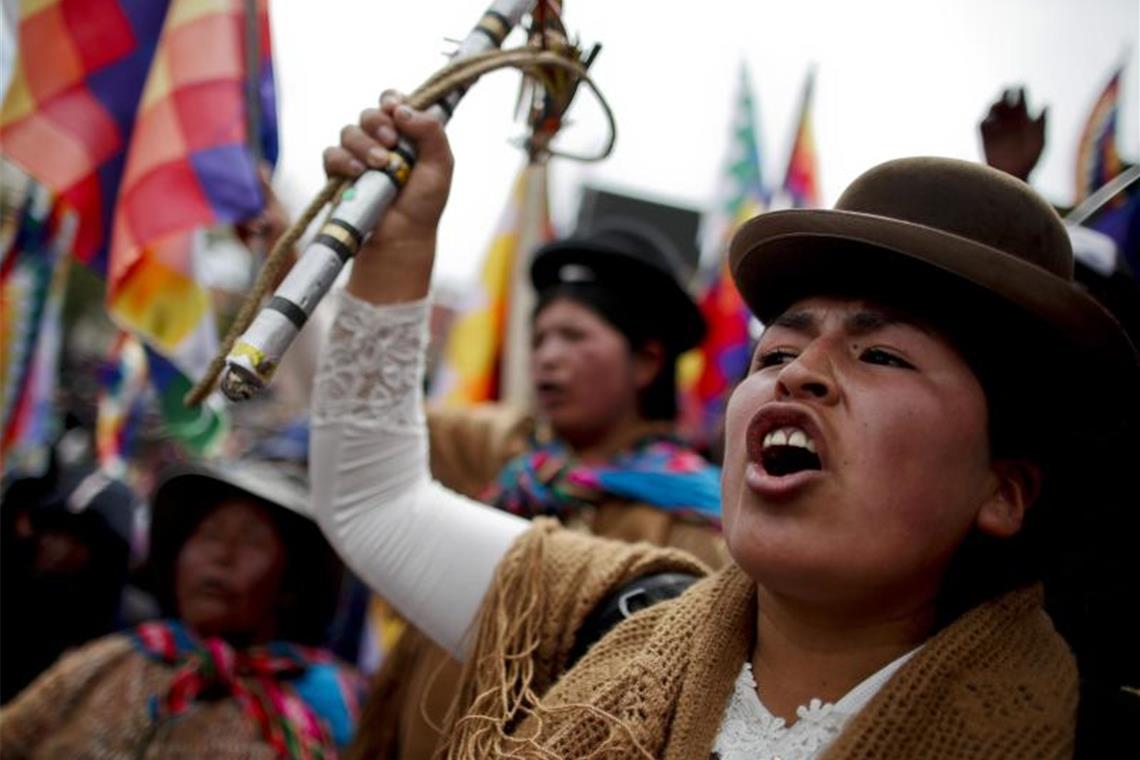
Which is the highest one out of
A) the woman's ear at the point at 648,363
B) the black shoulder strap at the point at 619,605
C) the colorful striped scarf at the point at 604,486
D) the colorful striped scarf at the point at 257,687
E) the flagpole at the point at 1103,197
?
the flagpole at the point at 1103,197

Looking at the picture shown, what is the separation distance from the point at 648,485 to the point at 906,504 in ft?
5.48

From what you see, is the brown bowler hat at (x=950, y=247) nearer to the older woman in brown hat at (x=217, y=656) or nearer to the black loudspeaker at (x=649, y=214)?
the older woman in brown hat at (x=217, y=656)

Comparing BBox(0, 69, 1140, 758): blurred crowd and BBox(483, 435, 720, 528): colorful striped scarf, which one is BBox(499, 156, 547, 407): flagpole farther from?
BBox(483, 435, 720, 528): colorful striped scarf

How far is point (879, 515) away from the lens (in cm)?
138

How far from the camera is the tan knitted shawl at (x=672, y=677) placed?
1296mm

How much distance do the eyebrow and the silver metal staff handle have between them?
0.66 m

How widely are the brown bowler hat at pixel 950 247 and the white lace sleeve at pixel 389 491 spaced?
0.66m

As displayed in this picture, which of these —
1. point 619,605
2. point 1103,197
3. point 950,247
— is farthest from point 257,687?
point 1103,197

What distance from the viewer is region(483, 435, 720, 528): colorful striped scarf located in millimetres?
2996

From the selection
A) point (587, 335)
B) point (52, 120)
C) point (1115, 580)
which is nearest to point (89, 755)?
point (52, 120)

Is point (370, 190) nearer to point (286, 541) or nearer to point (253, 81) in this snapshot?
point (253, 81)

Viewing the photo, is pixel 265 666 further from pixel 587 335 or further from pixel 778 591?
pixel 778 591

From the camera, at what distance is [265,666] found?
9.08 feet

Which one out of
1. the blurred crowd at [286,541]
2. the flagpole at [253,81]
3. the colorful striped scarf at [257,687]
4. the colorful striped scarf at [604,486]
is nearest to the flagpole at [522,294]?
the blurred crowd at [286,541]
